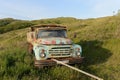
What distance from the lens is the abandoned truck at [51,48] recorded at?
12.0 m

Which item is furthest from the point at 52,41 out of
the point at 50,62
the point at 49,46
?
the point at 50,62

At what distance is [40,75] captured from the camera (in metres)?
11.0

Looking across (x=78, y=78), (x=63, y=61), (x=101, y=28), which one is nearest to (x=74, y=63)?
(x=63, y=61)

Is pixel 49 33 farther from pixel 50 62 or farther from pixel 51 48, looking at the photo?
pixel 50 62

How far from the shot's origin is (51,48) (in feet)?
40.7

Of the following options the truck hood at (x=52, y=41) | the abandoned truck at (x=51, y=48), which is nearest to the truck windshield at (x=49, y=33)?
the abandoned truck at (x=51, y=48)

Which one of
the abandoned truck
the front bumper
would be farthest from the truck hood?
the front bumper

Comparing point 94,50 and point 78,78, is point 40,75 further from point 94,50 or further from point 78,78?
point 94,50

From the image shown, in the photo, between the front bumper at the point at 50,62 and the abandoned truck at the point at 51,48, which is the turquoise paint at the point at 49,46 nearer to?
the abandoned truck at the point at 51,48

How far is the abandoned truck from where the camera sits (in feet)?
39.5

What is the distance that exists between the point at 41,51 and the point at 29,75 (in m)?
1.57

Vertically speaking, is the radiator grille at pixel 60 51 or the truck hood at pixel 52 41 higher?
the truck hood at pixel 52 41

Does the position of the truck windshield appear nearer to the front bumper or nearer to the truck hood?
the truck hood

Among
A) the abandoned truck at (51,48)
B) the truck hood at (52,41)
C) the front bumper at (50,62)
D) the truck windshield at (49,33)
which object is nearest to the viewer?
the front bumper at (50,62)
